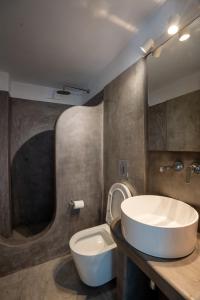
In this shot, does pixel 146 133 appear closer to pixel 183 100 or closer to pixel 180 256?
pixel 183 100

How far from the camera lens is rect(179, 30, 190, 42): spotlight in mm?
1057

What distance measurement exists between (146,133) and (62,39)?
124cm

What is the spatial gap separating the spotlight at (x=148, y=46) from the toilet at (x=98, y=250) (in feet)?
4.12

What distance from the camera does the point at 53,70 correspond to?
2121 millimetres

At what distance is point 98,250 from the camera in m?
1.38

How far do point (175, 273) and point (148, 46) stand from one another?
155cm

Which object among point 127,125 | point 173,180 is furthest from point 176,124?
point 127,125

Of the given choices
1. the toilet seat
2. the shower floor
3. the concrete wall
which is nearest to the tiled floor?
the toilet seat

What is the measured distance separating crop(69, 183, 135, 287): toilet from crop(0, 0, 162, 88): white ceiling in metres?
1.49

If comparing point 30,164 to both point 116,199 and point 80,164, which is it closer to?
point 80,164

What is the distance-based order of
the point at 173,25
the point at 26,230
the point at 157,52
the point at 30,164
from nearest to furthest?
the point at 173,25 < the point at 157,52 < the point at 26,230 < the point at 30,164

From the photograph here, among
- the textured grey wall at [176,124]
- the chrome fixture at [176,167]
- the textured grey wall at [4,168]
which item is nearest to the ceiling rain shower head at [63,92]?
the textured grey wall at [4,168]

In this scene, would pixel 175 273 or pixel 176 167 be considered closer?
pixel 175 273

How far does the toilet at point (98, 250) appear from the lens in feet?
4.39
